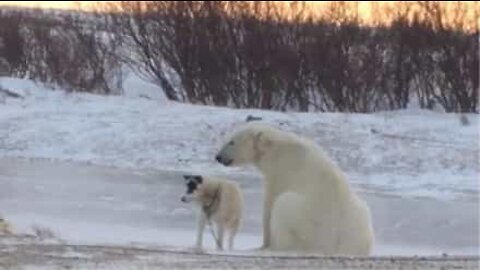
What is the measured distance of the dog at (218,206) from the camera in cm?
1098

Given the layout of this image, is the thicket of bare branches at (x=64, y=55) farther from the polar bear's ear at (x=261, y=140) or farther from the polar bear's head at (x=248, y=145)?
the polar bear's ear at (x=261, y=140)

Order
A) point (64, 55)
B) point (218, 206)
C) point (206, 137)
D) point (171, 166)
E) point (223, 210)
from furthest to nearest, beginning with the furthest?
point (64, 55), point (206, 137), point (171, 166), point (218, 206), point (223, 210)

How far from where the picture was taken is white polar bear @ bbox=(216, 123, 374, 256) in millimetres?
7879

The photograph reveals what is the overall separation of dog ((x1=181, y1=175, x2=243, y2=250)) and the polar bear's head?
2.12m

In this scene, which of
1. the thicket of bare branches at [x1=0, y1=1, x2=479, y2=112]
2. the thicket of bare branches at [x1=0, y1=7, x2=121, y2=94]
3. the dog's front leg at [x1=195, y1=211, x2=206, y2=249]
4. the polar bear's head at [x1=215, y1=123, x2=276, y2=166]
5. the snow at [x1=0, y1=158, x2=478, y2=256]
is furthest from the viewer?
the thicket of bare branches at [x1=0, y1=7, x2=121, y2=94]

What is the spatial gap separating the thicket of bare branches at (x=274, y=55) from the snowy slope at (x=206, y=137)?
285cm

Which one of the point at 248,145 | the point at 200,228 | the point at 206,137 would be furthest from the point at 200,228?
the point at 206,137

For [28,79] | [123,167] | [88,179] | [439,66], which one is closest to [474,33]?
[439,66]

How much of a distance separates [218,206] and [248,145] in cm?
260

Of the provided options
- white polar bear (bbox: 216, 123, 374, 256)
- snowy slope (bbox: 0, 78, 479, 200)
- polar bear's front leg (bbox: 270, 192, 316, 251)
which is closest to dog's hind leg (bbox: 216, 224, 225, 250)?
white polar bear (bbox: 216, 123, 374, 256)

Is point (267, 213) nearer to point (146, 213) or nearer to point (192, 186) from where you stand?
point (192, 186)

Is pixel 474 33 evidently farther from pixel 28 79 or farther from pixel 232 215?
pixel 232 215

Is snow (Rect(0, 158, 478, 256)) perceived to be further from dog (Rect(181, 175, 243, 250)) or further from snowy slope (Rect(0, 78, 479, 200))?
snowy slope (Rect(0, 78, 479, 200))

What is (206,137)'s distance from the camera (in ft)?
67.6
